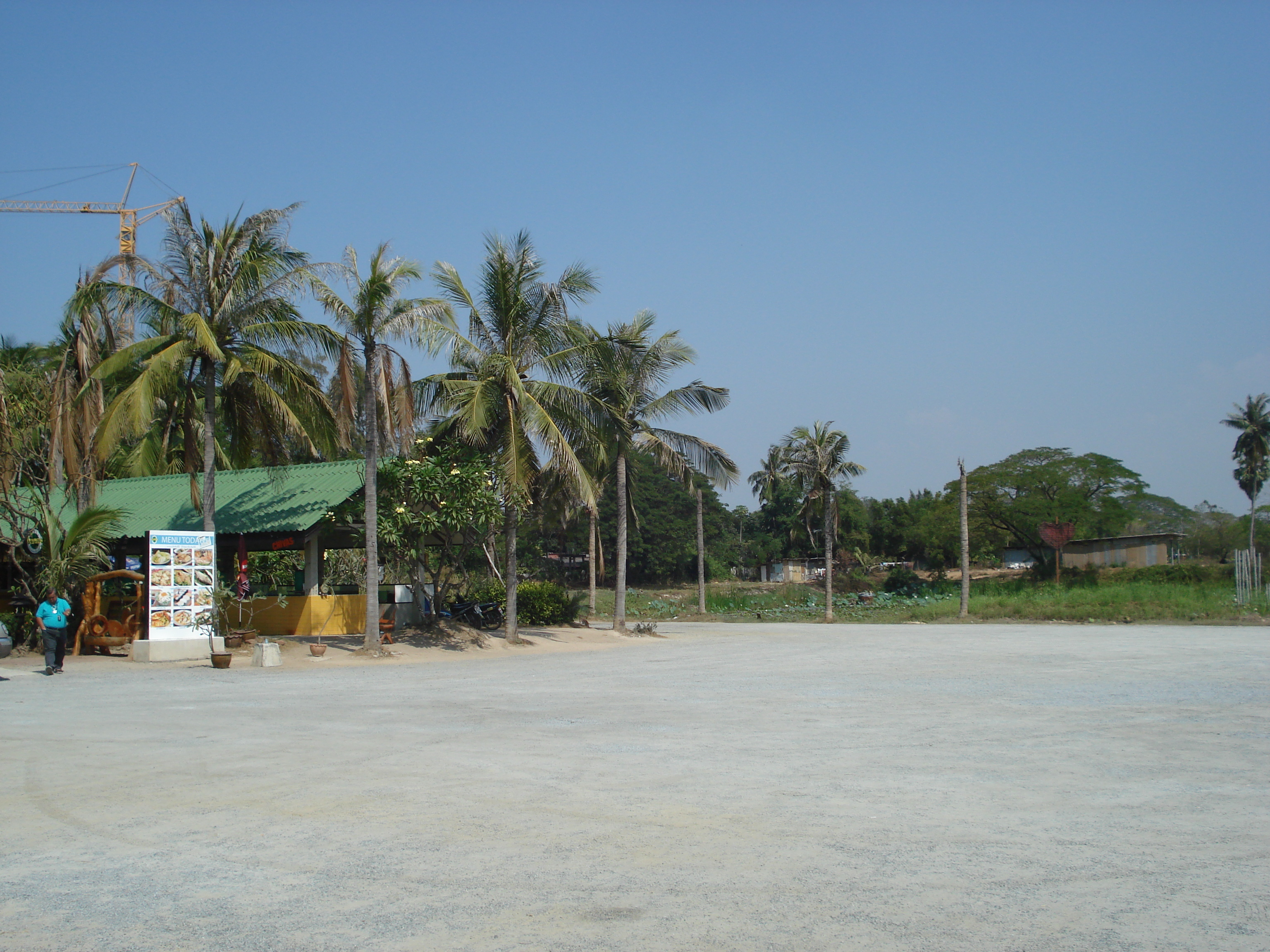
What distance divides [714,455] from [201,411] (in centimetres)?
1499

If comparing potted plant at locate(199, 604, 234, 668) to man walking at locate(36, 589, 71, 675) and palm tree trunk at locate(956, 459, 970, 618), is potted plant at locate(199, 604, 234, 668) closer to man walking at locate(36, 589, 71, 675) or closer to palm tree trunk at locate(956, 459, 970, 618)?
man walking at locate(36, 589, 71, 675)

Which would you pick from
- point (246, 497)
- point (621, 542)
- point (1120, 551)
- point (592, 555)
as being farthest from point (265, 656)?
point (1120, 551)

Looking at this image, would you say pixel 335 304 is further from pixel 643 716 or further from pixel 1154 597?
pixel 1154 597

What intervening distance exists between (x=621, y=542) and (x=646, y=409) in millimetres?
4144

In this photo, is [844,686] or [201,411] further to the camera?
[201,411]

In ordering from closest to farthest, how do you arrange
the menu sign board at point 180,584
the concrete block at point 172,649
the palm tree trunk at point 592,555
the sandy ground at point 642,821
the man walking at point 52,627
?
the sandy ground at point 642,821, the man walking at point 52,627, the concrete block at point 172,649, the menu sign board at point 180,584, the palm tree trunk at point 592,555

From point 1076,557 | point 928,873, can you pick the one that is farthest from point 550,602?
point 1076,557

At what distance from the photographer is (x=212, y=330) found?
20969mm

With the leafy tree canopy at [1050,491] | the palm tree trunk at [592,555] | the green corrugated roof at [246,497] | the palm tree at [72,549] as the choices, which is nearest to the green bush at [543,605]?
the palm tree trunk at [592,555]

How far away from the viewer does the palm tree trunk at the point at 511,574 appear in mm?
23523

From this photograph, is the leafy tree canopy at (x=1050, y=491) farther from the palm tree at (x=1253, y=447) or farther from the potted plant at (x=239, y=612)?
the potted plant at (x=239, y=612)

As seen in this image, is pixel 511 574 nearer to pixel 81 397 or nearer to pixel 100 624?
pixel 100 624

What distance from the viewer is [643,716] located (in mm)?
11352

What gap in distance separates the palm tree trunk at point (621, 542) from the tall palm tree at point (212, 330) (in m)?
9.56
